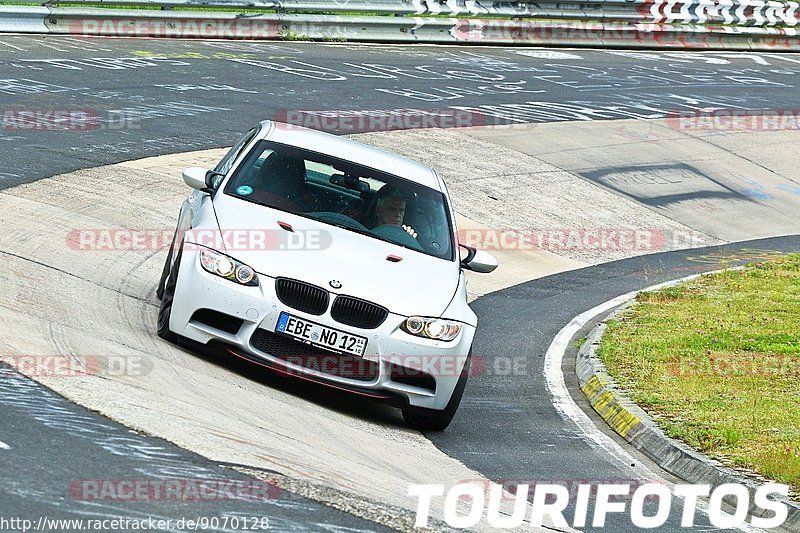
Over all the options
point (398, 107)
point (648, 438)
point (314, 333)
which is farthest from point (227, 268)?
point (398, 107)

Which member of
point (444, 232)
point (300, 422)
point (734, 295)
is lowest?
point (734, 295)

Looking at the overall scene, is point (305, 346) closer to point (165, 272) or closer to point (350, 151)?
point (165, 272)

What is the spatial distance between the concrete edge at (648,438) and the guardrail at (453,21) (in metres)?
14.6

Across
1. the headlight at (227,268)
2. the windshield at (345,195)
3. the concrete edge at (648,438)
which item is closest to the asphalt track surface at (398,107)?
the concrete edge at (648,438)

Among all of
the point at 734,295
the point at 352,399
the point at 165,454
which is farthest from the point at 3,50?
the point at 165,454

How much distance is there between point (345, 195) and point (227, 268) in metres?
1.51

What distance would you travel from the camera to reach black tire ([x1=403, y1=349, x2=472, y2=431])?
848 cm

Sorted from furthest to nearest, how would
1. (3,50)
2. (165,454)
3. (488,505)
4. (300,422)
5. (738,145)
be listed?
1. (738,145)
2. (3,50)
3. (300,422)
4. (488,505)
5. (165,454)

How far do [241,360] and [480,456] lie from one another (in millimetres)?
1688

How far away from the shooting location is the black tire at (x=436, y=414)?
8.48 metres

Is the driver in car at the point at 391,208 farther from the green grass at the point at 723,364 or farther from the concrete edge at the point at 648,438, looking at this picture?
the green grass at the point at 723,364

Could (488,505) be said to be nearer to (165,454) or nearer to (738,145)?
(165,454)

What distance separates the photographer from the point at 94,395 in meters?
7.04

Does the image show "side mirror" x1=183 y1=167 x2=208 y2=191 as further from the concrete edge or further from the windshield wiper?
the concrete edge
